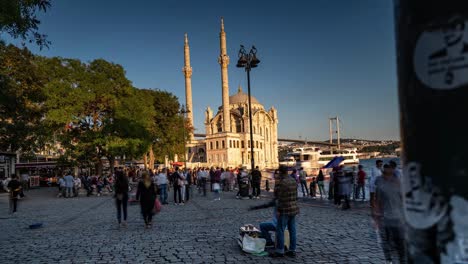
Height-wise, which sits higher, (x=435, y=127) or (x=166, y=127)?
(x=166, y=127)

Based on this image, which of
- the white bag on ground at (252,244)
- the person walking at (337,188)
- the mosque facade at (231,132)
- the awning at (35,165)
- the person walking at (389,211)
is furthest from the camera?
the mosque facade at (231,132)

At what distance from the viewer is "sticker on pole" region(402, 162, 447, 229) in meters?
1.17

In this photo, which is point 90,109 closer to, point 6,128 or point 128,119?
point 128,119

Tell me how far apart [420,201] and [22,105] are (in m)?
28.0

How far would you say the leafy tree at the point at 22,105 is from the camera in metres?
24.6

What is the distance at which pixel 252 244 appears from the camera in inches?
302

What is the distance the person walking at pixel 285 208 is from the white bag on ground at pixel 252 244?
38cm

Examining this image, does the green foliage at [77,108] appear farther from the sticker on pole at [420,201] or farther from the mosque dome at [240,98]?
the mosque dome at [240,98]

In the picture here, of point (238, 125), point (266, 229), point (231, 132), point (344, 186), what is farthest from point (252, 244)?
point (238, 125)

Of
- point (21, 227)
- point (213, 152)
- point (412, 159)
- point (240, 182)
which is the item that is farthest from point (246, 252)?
point (213, 152)

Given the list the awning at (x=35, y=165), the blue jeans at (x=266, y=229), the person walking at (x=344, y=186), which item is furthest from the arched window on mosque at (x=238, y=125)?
the blue jeans at (x=266, y=229)

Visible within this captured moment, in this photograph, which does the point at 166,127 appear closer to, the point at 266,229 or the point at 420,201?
the point at 266,229

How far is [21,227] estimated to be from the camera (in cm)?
1273

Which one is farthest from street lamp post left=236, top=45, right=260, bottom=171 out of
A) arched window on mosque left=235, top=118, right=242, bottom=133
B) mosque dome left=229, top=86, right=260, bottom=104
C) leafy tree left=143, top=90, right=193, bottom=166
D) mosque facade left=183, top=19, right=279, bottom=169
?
mosque dome left=229, top=86, right=260, bottom=104
